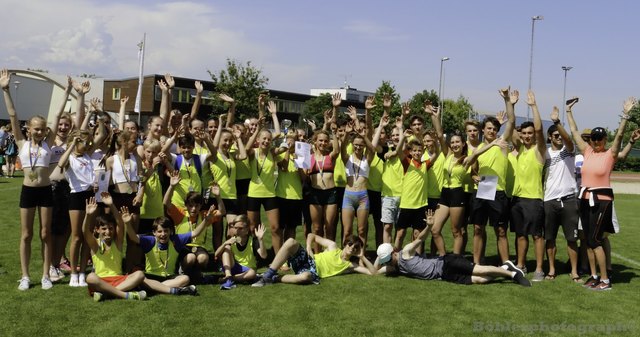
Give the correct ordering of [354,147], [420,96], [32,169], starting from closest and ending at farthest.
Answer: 1. [32,169]
2. [354,147]
3. [420,96]

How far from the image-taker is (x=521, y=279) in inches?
304

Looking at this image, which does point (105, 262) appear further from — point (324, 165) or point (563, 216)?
point (563, 216)

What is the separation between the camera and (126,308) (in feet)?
20.5

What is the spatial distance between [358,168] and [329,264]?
1548 mm

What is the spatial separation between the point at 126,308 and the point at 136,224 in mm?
1551

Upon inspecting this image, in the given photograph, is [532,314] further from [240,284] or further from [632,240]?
[632,240]

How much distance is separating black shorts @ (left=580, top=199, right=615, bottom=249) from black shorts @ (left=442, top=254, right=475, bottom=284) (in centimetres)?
159

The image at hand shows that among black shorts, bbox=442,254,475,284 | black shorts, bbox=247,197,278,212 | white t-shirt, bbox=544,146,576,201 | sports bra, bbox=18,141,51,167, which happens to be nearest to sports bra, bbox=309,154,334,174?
black shorts, bbox=247,197,278,212

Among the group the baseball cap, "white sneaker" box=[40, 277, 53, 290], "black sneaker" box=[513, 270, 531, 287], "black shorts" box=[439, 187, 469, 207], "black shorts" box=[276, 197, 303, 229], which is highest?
"black shorts" box=[439, 187, 469, 207]

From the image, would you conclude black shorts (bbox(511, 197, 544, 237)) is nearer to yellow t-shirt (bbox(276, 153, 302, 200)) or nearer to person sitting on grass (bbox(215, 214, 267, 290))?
yellow t-shirt (bbox(276, 153, 302, 200))

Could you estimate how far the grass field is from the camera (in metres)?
5.69

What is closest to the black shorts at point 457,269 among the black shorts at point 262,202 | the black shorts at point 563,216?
the black shorts at point 563,216

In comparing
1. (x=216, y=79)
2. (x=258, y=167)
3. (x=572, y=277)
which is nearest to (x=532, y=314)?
(x=572, y=277)

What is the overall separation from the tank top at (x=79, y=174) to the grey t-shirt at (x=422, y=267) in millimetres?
4286
